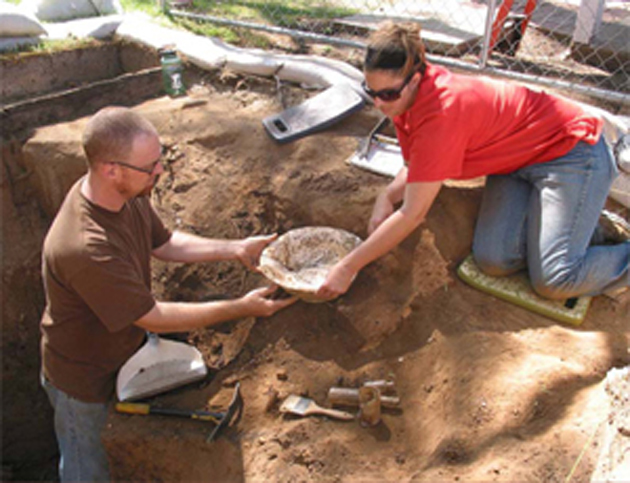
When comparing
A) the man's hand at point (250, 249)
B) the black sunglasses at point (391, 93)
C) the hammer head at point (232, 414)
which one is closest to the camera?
the black sunglasses at point (391, 93)

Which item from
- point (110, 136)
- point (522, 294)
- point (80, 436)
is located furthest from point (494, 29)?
point (80, 436)

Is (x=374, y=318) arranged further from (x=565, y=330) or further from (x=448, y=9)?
(x=448, y=9)

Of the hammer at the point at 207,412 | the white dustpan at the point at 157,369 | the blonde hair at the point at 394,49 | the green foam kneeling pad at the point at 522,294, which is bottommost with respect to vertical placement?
the hammer at the point at 207,412

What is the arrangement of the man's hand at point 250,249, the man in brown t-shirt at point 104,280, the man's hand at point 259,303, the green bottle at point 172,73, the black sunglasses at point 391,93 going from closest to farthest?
1. the man in brown t-shirt at point 104,280
2. the black sunglasses at point 391,93
3. the man's hand at point 259,303
4. the man's hand at point 250,249
5. the green bottle at point 172,73

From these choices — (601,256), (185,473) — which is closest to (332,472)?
(185,473)

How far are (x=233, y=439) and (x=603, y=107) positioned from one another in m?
3.71

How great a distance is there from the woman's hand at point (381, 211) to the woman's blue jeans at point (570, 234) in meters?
0.60

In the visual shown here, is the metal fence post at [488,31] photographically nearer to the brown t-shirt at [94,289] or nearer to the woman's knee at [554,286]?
the woman's knee at [554,286]

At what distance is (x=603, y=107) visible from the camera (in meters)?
4.27

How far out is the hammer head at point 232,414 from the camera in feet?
8.63

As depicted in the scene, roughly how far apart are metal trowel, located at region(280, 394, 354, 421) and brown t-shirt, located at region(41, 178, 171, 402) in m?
0.82

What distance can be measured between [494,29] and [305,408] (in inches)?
164

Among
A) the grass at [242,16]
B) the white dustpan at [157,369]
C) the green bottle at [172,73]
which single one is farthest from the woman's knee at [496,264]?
the grass at [242,16]

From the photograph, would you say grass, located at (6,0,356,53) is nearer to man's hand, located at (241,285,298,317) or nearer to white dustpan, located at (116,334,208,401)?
man's hand, located at (241,285,298,317)
